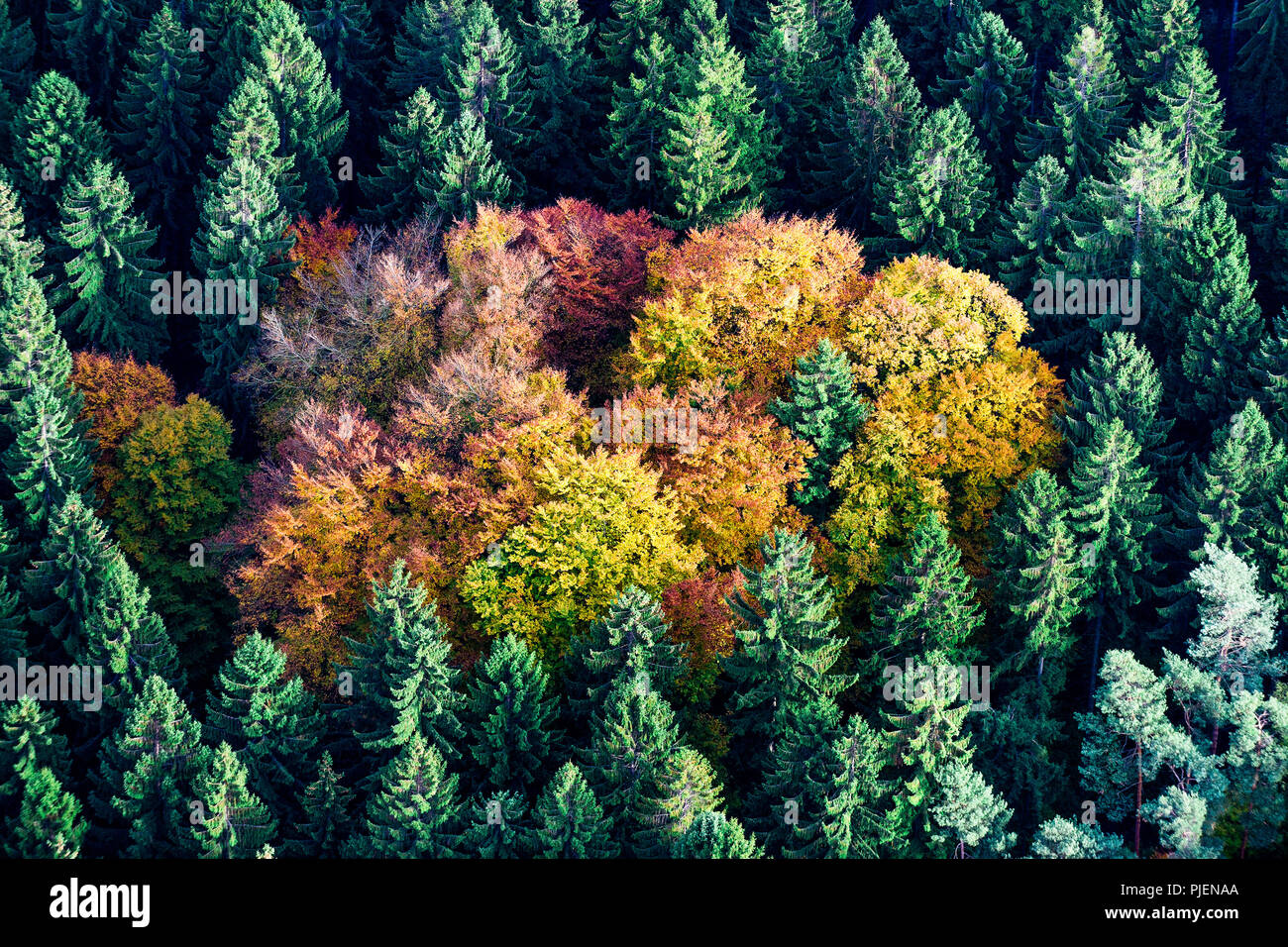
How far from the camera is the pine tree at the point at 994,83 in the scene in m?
93.2

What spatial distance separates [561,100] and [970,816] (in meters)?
43.2

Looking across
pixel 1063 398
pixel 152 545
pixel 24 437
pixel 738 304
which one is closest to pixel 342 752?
pixel 152 545

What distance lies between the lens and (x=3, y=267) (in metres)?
86.3

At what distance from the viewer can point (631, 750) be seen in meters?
68.2

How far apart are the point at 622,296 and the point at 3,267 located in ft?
90.7

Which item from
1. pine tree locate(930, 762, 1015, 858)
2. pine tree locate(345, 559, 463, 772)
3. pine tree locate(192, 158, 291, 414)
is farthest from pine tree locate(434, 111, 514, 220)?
pine tree locate(930, 762, 1015, 858)

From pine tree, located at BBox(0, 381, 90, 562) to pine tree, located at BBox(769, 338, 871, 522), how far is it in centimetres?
2892

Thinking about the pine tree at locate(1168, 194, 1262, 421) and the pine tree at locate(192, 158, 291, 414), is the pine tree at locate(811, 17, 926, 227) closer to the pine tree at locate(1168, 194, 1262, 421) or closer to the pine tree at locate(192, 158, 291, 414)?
the pine tree at locate(1168, 194, 1262, 421)

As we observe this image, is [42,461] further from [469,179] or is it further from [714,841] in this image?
[714,841]

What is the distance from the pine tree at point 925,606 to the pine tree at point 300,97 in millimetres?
37068

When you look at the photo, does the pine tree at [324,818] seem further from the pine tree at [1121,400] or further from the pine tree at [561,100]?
the pine tree at [561,100]

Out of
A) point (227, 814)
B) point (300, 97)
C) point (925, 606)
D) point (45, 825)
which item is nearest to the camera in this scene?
point (227, 814)

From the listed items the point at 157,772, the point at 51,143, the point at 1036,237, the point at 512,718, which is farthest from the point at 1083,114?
the point at 157,772

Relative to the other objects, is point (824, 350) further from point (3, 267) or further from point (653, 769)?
point (3, 267)
